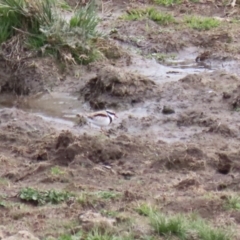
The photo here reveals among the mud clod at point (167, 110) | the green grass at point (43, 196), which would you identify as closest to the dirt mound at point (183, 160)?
the green grass at point (43, 196)

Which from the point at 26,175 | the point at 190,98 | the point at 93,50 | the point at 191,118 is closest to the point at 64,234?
the point at 26,175

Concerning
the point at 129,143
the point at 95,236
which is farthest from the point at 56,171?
the point at 95,236

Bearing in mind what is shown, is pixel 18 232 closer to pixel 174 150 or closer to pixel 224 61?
pixel 174 150

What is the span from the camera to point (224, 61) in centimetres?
1149

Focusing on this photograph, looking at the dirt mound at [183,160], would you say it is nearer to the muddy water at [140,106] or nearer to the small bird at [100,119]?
the muddy water at [140,106]

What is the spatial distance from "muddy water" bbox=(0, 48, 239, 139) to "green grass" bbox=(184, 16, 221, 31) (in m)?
0.89

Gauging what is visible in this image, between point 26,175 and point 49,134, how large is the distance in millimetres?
1337

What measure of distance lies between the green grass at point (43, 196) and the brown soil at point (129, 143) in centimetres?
7

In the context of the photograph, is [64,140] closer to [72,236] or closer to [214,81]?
[72,236]

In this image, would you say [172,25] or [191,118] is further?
[172,25]

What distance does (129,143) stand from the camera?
25.3 ft

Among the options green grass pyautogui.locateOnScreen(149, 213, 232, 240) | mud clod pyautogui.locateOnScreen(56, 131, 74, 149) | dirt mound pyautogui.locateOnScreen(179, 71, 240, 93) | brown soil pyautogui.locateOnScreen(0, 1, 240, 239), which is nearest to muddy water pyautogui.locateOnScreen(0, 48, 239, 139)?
brown soil pyautogui.locateOnScreen(0, 1, 240, 239)

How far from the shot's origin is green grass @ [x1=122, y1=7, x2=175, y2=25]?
13.3 metres

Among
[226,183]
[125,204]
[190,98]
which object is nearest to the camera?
[125,204]
